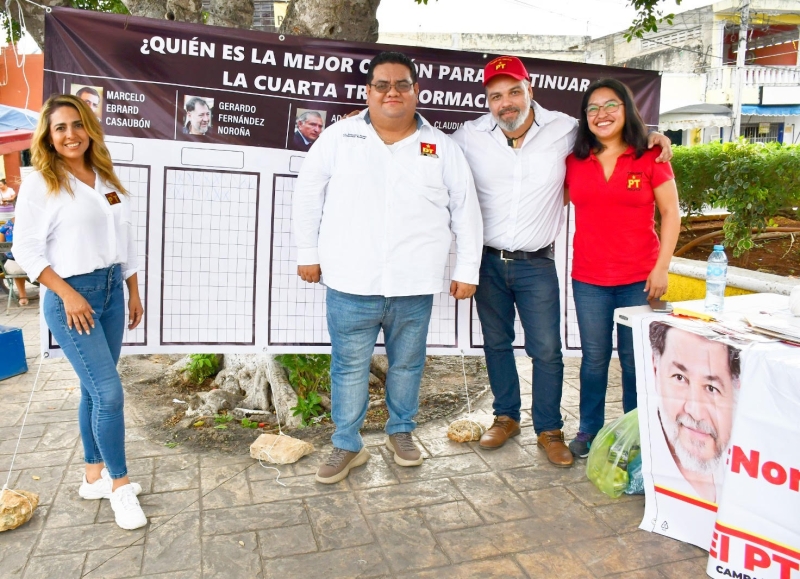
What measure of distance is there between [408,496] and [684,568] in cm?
125

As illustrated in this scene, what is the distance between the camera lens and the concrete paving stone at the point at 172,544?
2.67 meters

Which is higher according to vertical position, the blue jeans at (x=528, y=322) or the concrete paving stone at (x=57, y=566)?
the blue jeans at (x=528, y=322)

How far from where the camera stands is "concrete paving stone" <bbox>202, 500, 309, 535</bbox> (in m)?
2.96

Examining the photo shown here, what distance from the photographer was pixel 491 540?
288 cm

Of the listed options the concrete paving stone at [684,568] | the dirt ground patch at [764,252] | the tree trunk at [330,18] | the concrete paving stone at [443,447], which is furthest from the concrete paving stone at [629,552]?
the dirt ground patch at [764,252]

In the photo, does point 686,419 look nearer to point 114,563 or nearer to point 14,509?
point 114,563

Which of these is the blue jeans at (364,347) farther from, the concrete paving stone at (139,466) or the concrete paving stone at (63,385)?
the concrete paving stone at (63,385)

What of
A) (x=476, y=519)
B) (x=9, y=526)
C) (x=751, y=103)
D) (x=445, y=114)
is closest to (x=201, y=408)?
(x=9, y=526)

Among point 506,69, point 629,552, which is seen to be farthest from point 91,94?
point 629,552

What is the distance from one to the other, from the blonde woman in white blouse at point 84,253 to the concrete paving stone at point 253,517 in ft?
1.01

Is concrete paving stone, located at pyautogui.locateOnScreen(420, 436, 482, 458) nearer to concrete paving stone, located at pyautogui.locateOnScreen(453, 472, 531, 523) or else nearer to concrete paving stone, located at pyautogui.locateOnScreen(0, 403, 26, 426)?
concrete paving stone, located at pyautogui.locateOnScreen(453, 472, 531, 523)

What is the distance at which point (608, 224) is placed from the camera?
3322 mm

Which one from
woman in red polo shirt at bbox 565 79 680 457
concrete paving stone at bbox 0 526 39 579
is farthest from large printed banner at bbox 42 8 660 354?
concrete paving stone at bbox 0 526 39 579

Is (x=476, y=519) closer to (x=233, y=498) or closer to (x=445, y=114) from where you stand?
(x=233, y=498)
